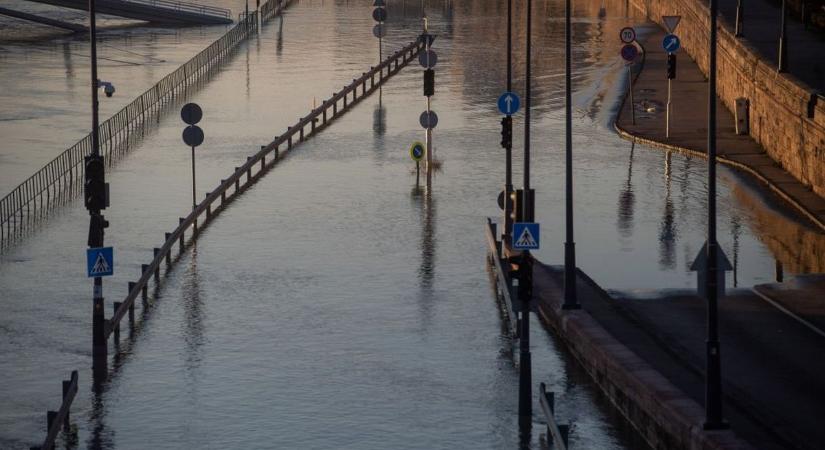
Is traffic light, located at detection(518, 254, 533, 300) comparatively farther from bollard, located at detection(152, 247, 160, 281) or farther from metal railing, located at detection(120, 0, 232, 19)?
metal railing, located at detection(120, 0, 232, 19)

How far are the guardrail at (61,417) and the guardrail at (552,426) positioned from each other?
22.7 feet

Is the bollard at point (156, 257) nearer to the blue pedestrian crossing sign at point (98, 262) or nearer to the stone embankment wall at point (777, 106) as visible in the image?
the blue pedestrian crossing sign at point (98, 262)

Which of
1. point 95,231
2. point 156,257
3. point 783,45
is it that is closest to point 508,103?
point 156,257

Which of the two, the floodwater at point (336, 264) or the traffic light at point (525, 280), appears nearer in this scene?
the traffic light at point (525, 280)

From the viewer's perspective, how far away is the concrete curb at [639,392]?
2259 cm

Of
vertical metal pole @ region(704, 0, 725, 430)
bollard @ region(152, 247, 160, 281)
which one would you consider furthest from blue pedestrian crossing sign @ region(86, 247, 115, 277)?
vertical metal pole @ region(704, 0, 725, 430)

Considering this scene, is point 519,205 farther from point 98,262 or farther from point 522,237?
point 98,262

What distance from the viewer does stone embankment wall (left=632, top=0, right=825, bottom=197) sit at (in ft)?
148

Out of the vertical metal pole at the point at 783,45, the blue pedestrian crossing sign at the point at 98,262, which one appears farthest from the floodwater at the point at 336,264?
the vertical metal pole at the point at 783,45

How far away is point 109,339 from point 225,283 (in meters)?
5.07

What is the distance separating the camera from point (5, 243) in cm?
3997

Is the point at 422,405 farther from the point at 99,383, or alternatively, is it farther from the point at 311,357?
the point at 99,383

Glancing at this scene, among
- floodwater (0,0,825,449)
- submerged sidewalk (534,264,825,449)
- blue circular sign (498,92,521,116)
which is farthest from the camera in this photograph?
blue circular sign (498,92,521,116)

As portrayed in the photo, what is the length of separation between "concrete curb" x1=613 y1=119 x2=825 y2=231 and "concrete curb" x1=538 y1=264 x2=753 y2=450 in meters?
13.5
